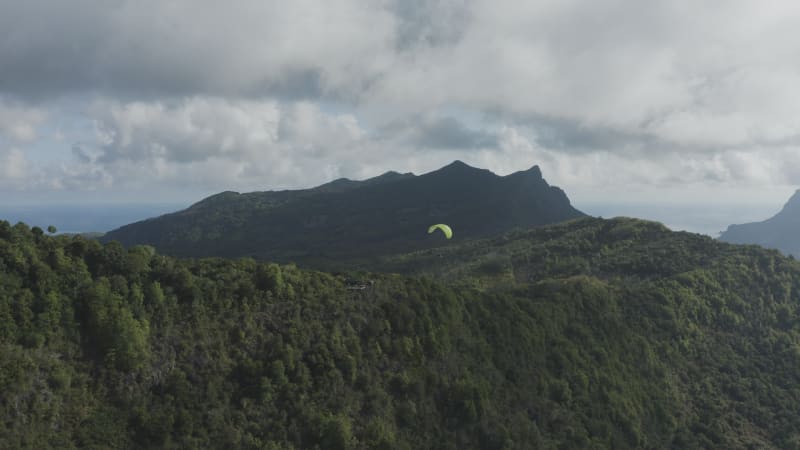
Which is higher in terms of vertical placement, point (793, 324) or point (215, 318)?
point (215, 318)

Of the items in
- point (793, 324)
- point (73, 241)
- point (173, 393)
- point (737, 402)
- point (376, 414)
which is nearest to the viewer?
point (173, 393)

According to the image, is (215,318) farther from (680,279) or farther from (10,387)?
(680,279)

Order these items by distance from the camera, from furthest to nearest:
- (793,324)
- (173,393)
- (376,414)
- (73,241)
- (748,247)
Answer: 1. (748,247)
2. (793,324)
3. (376,414)
4. (73,241)
5. (173,393)

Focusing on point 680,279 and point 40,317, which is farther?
point 680,279

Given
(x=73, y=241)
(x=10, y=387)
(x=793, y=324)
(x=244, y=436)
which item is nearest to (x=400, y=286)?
(x=244, y=436)

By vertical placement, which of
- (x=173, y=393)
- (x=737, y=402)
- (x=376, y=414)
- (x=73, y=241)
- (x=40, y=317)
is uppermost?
(x=73, y=241)

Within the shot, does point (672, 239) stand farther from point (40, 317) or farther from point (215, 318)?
point (40, 317)

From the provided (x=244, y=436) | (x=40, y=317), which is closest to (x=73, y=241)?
(x=40, y=317)
